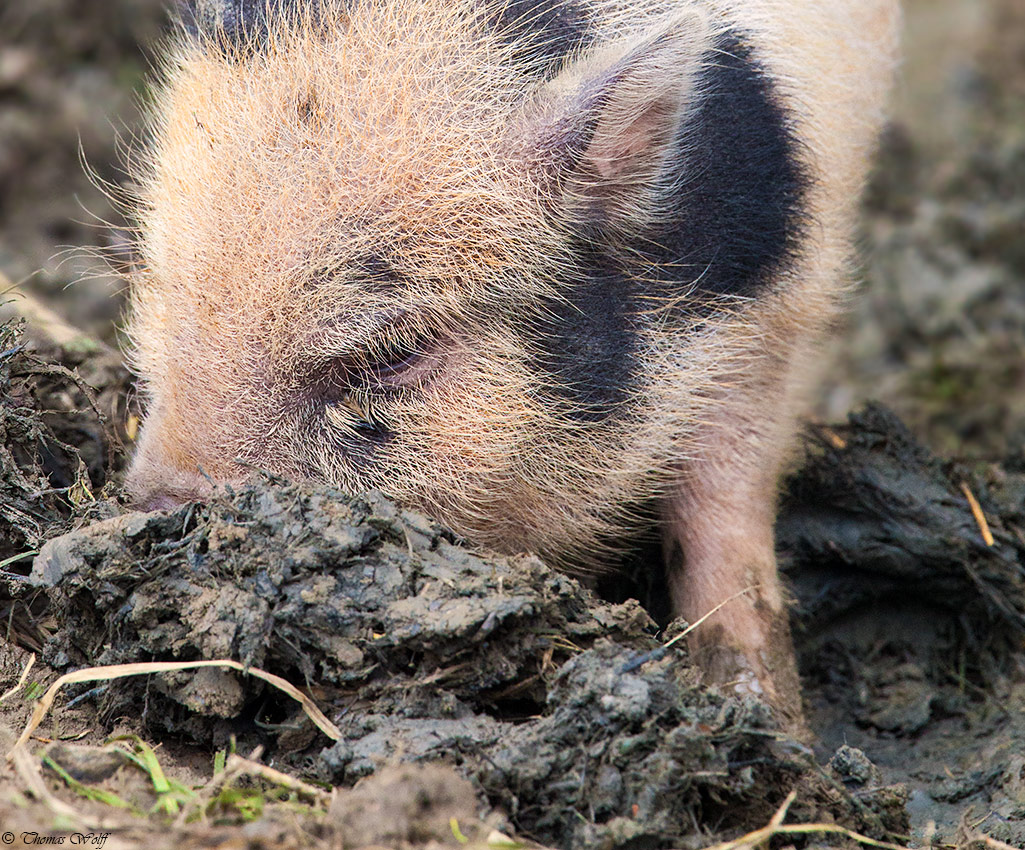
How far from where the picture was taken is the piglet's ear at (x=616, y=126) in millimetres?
2670

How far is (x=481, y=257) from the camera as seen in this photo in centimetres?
277

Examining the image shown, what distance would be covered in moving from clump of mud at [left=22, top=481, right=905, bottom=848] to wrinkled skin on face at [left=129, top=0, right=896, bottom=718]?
36cm

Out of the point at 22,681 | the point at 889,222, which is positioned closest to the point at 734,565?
the point at 22,681

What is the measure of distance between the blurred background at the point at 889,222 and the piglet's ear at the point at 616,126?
121 inches

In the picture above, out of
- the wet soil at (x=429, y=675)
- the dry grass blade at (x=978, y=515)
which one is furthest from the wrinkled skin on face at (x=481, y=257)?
the dry grass blade at (x=978, y=515)

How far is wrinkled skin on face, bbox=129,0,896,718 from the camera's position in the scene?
8.87ft

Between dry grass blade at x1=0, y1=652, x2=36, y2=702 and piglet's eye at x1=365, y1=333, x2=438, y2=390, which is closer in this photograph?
dry grass blade at x1=0, y1=652, x2=36, y2=702

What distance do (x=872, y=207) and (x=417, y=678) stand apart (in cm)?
630

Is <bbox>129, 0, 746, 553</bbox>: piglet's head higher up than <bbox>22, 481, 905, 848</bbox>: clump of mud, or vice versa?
<bbox>129, 0, 746, 553</bbox>: piglet's head

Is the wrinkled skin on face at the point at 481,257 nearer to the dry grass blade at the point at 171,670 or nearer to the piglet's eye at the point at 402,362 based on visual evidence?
the piglet's eye at the point at 402,362

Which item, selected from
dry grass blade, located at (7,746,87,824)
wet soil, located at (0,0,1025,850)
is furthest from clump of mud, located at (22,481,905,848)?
dry grass blade, located at (7,746,87,824)

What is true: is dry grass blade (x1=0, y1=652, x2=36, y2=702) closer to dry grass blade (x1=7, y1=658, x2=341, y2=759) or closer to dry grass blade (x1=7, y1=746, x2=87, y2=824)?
dry grass blade (x1=7, y1=658, x2=341, y2=759)

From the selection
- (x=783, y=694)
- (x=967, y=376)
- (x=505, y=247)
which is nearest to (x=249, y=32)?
(x=505, y=247)

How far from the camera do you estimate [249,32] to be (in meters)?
3.09
